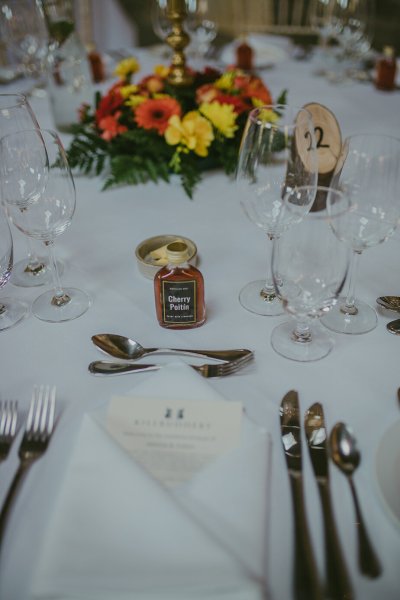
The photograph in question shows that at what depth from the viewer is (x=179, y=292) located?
91 centimetres

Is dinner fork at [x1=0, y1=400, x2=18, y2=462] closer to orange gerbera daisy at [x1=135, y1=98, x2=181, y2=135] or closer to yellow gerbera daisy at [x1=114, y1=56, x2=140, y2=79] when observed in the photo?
orange gerbera daisy at [x1=135, y1=98, x2=181, y2=135]

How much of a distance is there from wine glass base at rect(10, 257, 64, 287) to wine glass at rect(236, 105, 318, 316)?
1.40ft

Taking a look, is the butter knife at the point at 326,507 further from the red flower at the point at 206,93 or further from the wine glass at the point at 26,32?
the wine glass at the point at 26,32

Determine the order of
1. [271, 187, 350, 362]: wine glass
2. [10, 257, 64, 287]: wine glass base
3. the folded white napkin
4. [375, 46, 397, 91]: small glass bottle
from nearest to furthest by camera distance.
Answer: the folded white napkin, [271, 187, 350, 362]: wine glass, [10, 257, 64, 287]: wine glass base, [375, 46, 397, 91]: small glass bottle

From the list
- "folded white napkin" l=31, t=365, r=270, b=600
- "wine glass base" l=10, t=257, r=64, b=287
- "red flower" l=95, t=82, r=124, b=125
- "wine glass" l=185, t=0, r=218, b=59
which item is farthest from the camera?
"wine glass" l=185, t=0, r=218, b=59

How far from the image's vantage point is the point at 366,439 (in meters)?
0.73

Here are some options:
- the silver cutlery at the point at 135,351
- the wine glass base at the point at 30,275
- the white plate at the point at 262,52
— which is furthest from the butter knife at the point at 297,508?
the white plate at the point at 262,52

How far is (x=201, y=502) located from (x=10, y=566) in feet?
0.74

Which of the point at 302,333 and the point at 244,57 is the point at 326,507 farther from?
the point at 244,57

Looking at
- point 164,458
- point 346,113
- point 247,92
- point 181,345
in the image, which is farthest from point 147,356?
point 346,113

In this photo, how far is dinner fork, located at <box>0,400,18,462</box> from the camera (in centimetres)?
72

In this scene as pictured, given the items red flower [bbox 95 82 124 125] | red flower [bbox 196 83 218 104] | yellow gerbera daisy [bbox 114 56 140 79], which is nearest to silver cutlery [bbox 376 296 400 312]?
red flower [bbox 196 83 218 104]

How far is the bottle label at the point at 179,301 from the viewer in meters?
0.91

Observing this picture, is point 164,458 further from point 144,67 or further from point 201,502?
point 144,67
